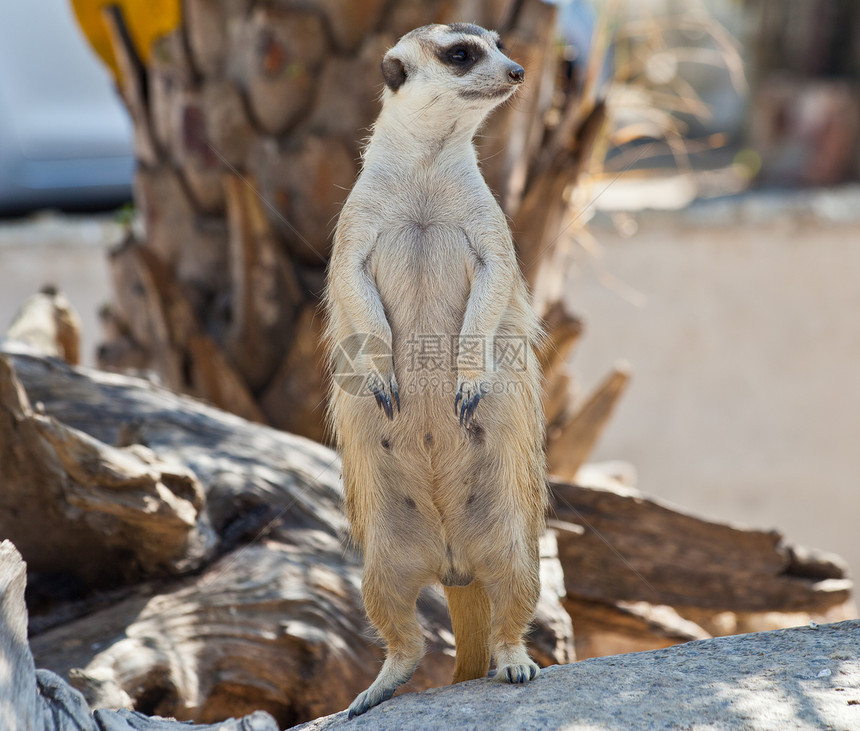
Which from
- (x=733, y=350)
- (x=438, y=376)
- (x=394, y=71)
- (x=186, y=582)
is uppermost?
(x=394, y=71)

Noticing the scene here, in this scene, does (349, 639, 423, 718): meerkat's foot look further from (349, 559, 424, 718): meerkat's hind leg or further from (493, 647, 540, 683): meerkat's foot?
(493, 647, 540, 683): meerkat's foot

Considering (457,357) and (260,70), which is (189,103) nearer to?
(260,70)

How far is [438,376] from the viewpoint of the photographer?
7.94 feet

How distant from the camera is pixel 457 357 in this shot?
2.40 metres

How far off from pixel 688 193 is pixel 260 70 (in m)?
6.38

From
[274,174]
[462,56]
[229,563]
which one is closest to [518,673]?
[229,563]

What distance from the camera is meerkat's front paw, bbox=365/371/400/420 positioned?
7.63ft

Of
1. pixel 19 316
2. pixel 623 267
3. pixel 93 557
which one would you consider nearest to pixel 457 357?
pixel 93 557

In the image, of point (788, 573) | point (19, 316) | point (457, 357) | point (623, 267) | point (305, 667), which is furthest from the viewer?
point (623, 267)

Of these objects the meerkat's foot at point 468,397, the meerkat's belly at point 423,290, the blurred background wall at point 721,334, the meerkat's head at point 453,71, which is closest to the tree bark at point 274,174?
the meerkat's head at point 453,71

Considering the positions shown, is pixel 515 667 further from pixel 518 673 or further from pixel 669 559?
pixel 669 559

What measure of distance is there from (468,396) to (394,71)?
0.96 meters

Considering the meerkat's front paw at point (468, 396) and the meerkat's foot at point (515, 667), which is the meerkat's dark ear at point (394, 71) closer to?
the meerkat's front paw at point (468, 396)

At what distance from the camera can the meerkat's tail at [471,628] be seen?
8.30 feet
